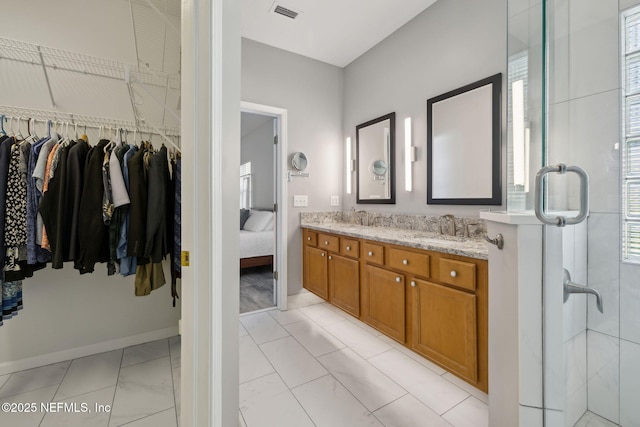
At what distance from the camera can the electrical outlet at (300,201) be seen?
3059 millimetres

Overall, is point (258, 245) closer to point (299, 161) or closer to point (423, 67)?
point (299, 161)

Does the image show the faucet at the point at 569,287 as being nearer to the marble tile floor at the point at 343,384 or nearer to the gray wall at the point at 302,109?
the marble tile floor at the point at 343,384

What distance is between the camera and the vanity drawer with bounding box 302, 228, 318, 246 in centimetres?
294

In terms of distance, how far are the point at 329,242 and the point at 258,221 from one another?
2.31 m

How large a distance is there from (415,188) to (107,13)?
3.00 meters

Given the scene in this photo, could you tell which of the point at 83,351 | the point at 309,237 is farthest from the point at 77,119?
the point at 309,237

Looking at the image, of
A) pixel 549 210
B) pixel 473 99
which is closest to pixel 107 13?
pixel 473 99

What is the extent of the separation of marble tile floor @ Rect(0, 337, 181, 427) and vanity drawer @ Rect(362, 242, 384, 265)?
1.66 meters

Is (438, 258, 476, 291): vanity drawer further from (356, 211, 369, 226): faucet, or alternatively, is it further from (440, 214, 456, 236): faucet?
(356, 211, 369, 226): faucet

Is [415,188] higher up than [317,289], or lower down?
higher up

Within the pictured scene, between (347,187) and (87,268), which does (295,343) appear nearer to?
(87,268)

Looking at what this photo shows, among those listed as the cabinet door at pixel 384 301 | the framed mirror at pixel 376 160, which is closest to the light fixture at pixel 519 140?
the cabinet door at pixel 384 301

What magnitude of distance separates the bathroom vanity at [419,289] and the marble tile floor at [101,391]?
5.03ft

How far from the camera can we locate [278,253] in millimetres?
2965
